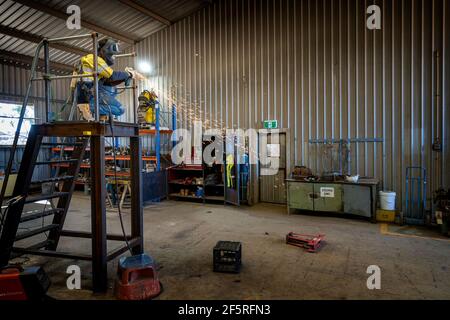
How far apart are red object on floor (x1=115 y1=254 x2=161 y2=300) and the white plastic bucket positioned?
18.9ft

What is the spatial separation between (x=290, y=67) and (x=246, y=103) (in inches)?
69.0

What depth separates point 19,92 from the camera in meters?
11.9

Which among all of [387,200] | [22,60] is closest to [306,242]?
[387,200]

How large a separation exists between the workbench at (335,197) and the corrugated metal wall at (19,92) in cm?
965

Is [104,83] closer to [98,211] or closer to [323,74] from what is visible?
[98,211]

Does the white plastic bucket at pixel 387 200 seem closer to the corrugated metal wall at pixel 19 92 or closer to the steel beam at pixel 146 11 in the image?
the steel beam at pixel 146 11

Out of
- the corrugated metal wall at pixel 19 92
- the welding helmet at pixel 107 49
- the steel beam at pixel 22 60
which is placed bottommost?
the welding helmet at pixel 107 49

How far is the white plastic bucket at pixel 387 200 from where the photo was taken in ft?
23.2

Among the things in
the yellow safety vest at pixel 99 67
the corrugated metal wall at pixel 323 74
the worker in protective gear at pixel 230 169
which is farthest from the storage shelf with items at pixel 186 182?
the yellow safety vest at pixel 99 67

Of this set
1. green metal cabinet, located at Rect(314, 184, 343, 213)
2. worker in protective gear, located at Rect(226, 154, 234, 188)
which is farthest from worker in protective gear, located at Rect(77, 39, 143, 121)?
green metal cabinet, located at Rect(314, 184, 343, 213)

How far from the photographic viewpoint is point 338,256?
4.96m

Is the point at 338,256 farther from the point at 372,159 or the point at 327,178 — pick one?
the point at 372,159

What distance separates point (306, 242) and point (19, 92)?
12423mm

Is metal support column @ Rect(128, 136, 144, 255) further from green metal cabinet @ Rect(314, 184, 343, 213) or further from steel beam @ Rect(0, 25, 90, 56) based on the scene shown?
steel beam @ Rect(0, 25, 90, 56)
